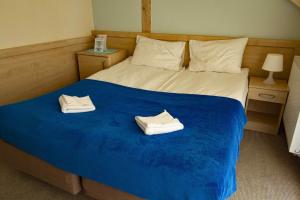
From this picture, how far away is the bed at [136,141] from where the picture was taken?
1.22m

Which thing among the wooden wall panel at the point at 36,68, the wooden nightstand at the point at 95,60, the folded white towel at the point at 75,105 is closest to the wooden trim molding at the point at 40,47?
the wooden wall panel at the point at 36,68

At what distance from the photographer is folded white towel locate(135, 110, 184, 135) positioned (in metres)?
1.46

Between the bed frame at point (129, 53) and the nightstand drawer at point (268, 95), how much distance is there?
417 millimetres

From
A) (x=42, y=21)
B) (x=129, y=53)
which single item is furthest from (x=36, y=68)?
(x=129, y=53)

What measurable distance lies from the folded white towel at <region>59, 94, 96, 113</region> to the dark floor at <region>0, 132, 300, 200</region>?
0.64 m

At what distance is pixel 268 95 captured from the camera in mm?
2414

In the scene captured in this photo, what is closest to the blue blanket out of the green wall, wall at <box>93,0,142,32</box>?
the green wall

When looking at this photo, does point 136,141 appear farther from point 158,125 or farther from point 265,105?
point 265,105

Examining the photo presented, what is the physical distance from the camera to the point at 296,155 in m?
2.16

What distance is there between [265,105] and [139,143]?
6.62 ft

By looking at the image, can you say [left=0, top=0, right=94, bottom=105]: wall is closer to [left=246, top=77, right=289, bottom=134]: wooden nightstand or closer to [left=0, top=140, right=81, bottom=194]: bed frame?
[left=0, top=140, right=81, bottom=194]: bed frame

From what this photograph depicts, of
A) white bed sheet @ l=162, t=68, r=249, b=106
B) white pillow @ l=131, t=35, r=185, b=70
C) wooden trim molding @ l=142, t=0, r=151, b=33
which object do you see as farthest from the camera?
wooden trim molding @ l=142, t=0, r=151, b=33

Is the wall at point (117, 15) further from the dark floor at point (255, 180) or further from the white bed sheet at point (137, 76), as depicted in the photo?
the dark floor at point (255, 180)

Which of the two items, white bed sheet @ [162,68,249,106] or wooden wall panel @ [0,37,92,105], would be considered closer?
white bed sheet @ [162,68,249,106]
